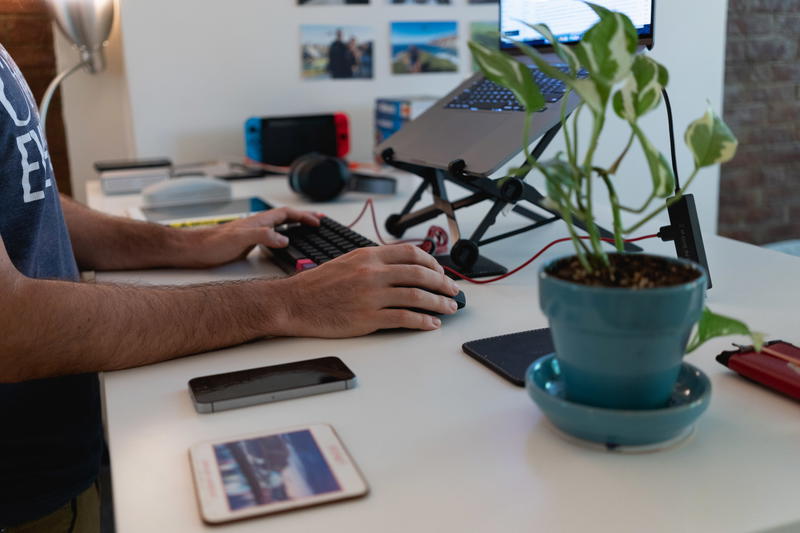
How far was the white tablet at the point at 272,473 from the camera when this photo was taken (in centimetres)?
54

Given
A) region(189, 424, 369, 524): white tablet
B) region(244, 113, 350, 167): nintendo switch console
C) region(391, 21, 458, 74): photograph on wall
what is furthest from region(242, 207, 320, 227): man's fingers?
region(391, 21, 458, 74): photograph on wall

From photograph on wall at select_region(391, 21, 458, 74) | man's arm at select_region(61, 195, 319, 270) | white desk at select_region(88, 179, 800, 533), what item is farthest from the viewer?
photograph on wall at select_region(391, 21, 458, 74)

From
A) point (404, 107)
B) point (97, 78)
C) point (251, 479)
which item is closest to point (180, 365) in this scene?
point (251, 479)

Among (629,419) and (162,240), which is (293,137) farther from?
(629,419)

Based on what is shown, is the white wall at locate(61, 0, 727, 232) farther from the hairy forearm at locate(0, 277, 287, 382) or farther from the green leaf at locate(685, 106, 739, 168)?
the green leaf at locate(685, 106, 739, 168)

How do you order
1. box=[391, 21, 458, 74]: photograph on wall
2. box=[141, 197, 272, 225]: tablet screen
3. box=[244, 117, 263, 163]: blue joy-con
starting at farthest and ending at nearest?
1. box=[391, 21, 458, 74]: photograph on wall
2. box=[244, 117, 263, 163]: blue joy-con
3. box=[141, 197, 272, 225]: tablet screen

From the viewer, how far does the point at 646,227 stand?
133 centimetres

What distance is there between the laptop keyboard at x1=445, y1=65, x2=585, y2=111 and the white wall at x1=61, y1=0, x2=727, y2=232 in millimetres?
1000

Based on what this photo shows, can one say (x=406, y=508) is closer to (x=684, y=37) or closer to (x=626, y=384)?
(x=626, y=384)

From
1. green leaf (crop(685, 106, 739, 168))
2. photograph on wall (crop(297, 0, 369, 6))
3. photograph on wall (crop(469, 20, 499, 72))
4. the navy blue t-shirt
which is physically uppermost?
photograph on wall (crop(297, 0, 369, 6))

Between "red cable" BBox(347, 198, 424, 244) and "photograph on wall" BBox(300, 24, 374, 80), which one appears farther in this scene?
"photograph on wall" BBox(300, 24, 374, 80)

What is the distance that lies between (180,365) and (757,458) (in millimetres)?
522

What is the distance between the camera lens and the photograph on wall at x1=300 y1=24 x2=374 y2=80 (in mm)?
2257

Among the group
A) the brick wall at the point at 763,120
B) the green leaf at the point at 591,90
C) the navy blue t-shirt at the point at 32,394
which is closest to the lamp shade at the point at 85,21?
the navy blue t-shirt at the point at 32,394
